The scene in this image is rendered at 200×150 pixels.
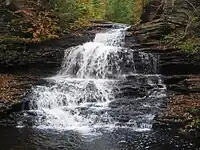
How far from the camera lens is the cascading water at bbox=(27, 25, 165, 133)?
15.8m

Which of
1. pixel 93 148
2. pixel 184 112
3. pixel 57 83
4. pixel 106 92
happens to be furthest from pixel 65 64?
pixel 93 148

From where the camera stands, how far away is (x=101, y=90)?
1859 cm

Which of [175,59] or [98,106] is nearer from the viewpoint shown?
[98,106]

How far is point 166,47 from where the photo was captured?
69.3 ft

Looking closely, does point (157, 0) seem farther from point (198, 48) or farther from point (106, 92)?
point (106, 92)

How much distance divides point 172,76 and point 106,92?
3.67 meters

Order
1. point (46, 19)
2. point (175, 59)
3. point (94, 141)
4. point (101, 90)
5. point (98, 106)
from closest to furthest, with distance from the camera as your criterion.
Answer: point (94, 141) → point (98, 106) → point (101, 90) → point (175, 59) → point (46, 19)

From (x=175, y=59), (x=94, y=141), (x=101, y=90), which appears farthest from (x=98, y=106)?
(x=175, y=59)

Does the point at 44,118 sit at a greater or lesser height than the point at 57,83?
lesser

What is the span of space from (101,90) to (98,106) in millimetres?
1478

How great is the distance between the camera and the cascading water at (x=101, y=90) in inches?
620

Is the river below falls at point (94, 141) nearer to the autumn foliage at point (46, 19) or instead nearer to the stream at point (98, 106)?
the stream at point (98, 106)

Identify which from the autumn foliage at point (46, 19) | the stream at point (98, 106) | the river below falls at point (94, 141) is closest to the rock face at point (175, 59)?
the stream at point (98, 106)

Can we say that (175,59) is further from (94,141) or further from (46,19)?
(94,141)
